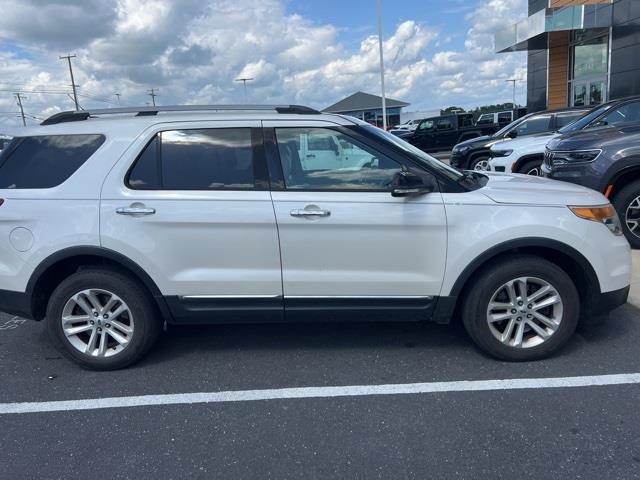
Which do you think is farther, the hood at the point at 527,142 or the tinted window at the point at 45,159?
the hood at the point at 527,142

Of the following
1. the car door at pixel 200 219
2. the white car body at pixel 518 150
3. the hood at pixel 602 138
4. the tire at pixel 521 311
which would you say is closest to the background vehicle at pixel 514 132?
the white car body at pixel 518 150

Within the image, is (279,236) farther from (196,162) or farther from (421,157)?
(421,157)

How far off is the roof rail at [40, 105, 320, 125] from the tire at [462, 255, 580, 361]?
1747mm

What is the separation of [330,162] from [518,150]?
23.2 ft

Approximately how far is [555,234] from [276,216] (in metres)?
1.86

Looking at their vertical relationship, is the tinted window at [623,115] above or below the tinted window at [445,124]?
above

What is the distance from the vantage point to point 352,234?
12.0ft

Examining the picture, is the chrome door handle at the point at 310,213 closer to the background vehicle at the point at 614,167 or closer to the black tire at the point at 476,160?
the background vehicle at the point at 614,167

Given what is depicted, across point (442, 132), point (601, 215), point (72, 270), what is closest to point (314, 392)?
point (72, 270)

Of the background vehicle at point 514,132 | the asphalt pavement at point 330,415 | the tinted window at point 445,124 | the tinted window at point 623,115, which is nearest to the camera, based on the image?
the asphalt pavement at point 330,415

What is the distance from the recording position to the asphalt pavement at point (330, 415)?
110 inches

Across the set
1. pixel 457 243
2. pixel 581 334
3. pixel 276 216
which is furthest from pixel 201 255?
pixel 581 334

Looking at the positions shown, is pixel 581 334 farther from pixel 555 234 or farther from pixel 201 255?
pixel 201 255

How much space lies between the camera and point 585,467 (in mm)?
2703
